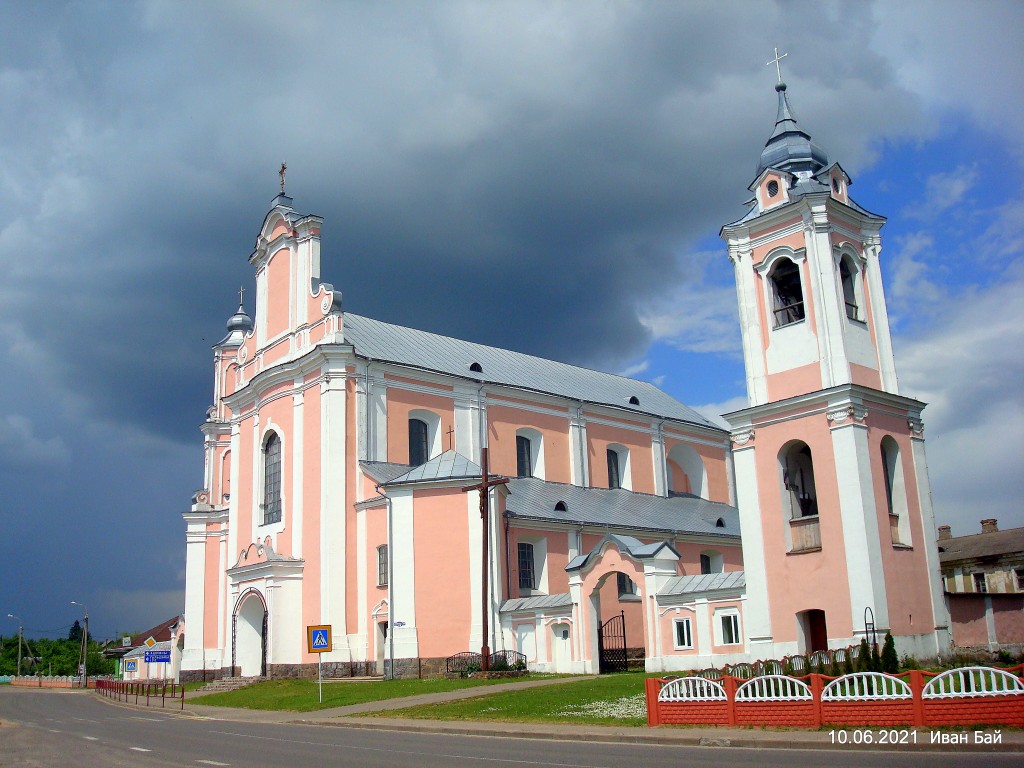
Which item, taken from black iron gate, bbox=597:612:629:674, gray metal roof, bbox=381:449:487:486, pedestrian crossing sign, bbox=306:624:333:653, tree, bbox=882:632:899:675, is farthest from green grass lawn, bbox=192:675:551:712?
tree, bbox=882:632:899:675

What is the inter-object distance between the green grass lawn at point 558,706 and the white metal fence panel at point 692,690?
0.71 meters

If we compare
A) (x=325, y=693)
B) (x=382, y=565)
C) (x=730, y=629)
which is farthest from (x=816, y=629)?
(x=382, y=565)

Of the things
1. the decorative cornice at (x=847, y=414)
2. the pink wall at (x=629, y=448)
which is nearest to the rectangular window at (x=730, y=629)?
the decorative cornice at (x=847, y=414)

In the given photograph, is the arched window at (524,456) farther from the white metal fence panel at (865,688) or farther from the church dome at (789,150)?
the white metal fence panel at (865,688)

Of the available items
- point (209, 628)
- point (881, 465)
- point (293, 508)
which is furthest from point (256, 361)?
point (881, 465)

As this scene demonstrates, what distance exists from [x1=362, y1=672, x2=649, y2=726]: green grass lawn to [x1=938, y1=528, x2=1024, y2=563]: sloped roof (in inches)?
1115

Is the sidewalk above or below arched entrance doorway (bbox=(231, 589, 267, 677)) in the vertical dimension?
below

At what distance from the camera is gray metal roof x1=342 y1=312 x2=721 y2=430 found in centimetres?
3597

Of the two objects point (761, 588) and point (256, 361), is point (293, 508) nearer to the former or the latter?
point (256, 361)

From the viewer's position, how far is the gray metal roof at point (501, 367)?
1416 inches

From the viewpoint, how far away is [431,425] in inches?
1390

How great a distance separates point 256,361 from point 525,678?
17777mm

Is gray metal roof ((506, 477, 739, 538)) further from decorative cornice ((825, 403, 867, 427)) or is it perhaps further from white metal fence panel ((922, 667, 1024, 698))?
white metal fence panel ((922, 667, 1024, 698))

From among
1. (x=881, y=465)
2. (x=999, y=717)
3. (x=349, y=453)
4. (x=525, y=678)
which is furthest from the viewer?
(x=349, y=453)
